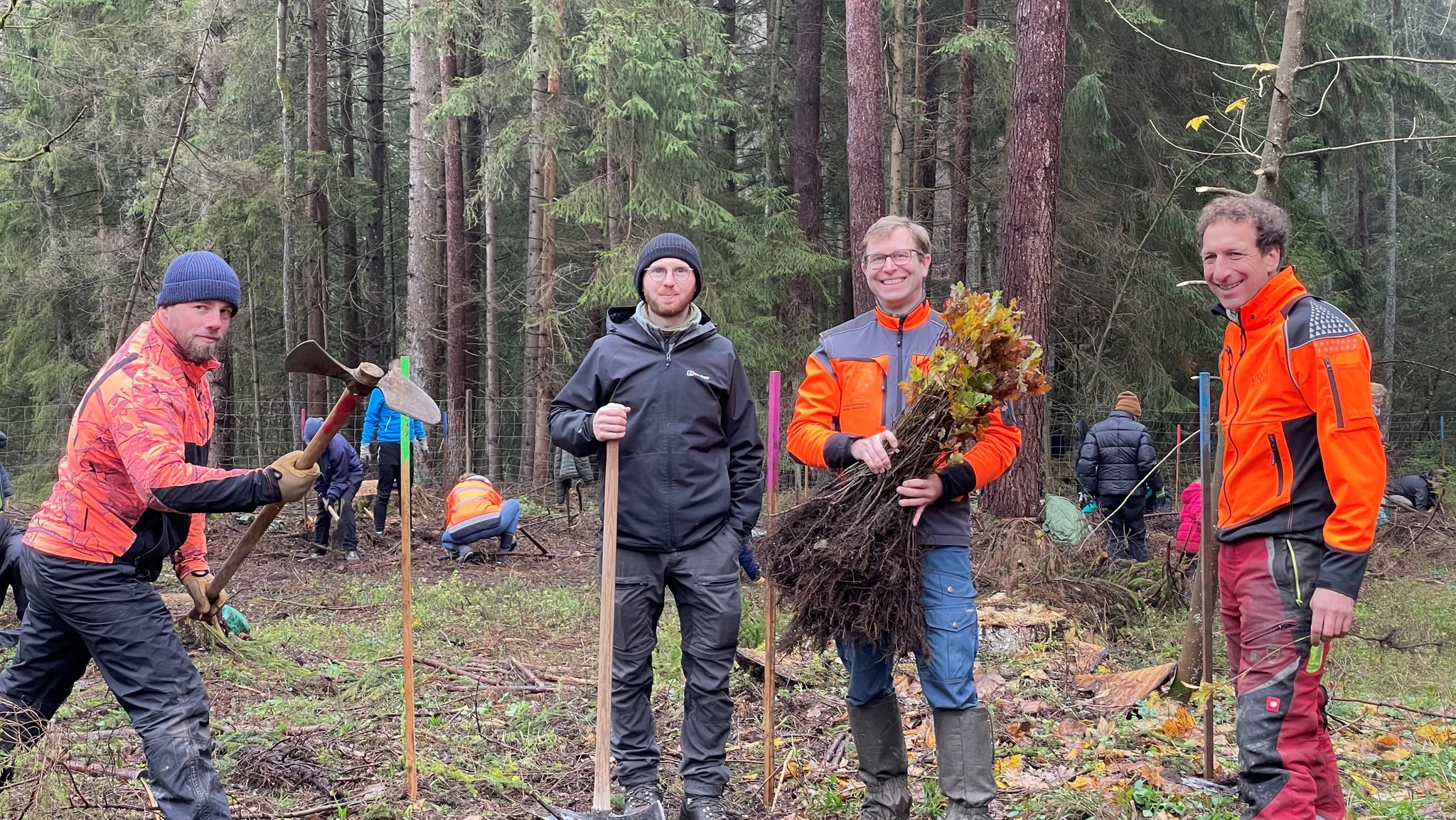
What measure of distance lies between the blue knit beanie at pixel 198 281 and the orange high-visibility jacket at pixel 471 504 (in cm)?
747

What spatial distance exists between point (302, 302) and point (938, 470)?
21.1m

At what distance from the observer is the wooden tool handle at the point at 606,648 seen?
12.5ft

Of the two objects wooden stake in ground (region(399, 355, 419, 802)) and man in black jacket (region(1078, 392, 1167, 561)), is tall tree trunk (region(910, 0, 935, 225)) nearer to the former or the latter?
man in black jacket (region(1078, 392, 1167, 561))

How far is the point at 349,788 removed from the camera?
14.4 feet

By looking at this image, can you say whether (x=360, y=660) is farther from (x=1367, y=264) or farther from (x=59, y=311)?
(x=1367, y=264)

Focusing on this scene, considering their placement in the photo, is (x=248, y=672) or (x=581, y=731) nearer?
(x=581, y=731)

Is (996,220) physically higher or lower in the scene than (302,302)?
higher

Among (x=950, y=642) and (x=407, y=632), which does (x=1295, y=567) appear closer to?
(x=950, y=642)

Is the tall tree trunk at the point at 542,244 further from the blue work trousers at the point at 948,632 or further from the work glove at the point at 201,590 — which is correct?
the blue work trousers at the point at 948,632

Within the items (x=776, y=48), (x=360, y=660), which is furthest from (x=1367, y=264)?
(x=360, y=660)

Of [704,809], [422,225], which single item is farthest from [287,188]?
[704,809]

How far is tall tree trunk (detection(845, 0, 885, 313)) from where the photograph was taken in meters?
12.6

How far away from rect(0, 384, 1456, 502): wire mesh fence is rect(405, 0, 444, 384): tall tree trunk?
119cm

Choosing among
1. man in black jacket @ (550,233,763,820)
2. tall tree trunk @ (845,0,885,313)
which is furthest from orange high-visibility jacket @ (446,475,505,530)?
man in black jacket @ (550,233,763,820)
